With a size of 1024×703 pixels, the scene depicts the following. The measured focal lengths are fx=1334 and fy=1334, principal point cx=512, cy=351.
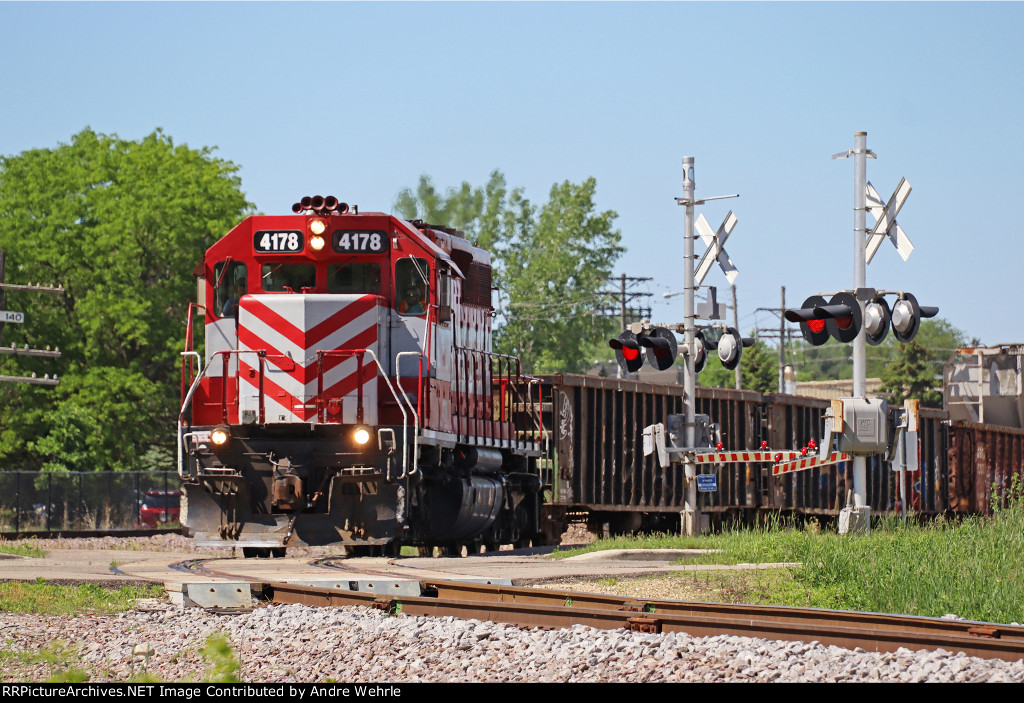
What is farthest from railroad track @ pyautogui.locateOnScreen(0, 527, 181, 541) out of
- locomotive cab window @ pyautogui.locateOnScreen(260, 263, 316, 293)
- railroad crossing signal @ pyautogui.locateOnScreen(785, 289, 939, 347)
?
railroad crossing signal @ pyautogui.locateOnScreen(785, 289, 939, 347)

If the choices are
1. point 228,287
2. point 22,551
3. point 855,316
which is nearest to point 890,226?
point 855,316

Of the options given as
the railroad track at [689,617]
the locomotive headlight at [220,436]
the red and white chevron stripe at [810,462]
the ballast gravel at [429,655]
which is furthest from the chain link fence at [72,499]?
the ballast gravel at [429,655]

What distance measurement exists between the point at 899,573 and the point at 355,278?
832cm

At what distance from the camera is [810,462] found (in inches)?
755

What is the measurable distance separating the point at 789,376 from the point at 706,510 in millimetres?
40251

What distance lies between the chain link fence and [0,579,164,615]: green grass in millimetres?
19859

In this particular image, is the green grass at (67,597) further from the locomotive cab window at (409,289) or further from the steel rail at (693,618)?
the locomotive cab window at (409,289)

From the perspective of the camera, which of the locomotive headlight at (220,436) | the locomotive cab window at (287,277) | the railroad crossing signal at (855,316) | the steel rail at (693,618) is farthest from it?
the locomotive cab window at (287,277)

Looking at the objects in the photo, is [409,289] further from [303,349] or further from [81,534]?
[81,534]

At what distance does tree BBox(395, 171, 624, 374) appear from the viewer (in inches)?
2495

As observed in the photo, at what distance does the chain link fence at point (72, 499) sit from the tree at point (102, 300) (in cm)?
718

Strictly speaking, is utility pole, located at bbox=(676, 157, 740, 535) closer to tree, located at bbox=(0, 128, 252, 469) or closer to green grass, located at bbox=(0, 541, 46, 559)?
green grass, located at bbox=(0, 541, 46, 559)

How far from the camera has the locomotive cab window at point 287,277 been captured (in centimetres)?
1677

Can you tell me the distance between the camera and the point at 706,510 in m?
25.0
